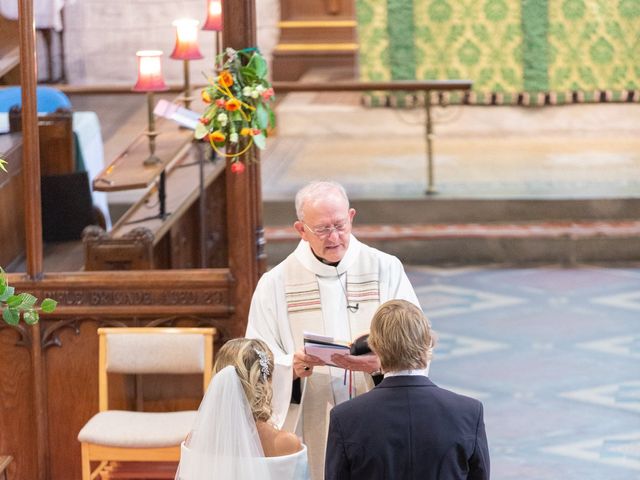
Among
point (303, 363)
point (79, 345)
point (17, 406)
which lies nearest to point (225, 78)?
point (79, 345)

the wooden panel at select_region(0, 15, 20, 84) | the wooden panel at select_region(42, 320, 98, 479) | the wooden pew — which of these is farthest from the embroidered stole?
the wooden panel at select_region(0, 15, 20, 84)

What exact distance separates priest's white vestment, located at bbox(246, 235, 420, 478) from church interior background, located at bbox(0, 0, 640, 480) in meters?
1.20

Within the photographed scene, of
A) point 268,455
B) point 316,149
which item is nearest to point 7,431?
point 268,455

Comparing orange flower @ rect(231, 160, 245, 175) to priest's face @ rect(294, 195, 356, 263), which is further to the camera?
orange flower @ rect(231, 160, 245, 175)

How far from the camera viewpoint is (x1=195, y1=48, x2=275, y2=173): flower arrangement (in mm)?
5879

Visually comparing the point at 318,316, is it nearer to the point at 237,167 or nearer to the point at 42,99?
the point at 237,167

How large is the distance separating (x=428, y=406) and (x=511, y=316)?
5.50 m

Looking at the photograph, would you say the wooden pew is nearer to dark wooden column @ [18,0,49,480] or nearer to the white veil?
dark wooden column @ [18,0,49,480]

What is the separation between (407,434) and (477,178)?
27.0 feet

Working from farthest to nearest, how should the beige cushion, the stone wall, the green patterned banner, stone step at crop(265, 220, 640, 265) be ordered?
the green patterned banner
stone step at crop(265, 220, 640, 265)
the stone wall
the beige cushion

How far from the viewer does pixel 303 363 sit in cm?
468

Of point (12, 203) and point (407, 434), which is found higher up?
point (12, 203)

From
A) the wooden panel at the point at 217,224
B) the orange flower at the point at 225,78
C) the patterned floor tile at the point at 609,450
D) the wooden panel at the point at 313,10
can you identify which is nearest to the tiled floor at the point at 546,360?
the patterned floor tile at the point at 609,450

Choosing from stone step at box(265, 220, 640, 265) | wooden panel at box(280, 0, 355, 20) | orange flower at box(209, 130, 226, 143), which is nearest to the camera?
orange flower at box(209, 130, 226, 143)
